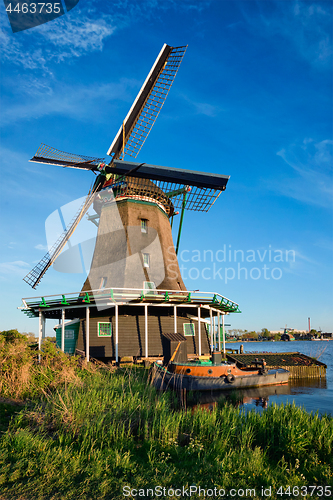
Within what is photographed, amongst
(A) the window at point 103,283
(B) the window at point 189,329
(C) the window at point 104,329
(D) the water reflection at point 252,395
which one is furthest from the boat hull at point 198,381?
(A) the window at point 103,283

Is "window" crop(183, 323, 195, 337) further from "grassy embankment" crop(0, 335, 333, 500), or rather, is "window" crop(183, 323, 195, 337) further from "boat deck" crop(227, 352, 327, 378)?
"grassy embankment" crop(0, 335, 333, 500)

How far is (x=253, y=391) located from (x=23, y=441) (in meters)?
14.3

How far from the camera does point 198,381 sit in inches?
632

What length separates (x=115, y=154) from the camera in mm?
25844

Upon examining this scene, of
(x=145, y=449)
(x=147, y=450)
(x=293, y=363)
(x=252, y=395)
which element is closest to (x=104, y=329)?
(x=252, y=395)

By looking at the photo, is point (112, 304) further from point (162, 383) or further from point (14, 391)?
point (14, 391)

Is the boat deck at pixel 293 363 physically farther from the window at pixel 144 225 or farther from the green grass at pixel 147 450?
the green grass at pixel 147 450

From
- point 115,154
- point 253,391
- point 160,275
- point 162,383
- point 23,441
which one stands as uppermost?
point 115,154

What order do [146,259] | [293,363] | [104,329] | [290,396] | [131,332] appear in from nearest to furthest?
[290,396], [104,329], [131,332], [146,259], [293,363]

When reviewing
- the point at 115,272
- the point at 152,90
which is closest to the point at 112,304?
the point at 115,272

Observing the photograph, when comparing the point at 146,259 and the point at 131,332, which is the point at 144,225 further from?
the point at 131,332

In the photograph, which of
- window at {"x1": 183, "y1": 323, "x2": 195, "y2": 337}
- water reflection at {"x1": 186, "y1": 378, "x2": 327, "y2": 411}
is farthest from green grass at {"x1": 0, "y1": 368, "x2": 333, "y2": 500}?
window at {"x1": 183, "y1": 323, "x2": 195, "y2": 337}

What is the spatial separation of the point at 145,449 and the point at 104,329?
14620 mm

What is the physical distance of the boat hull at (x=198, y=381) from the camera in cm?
1505
